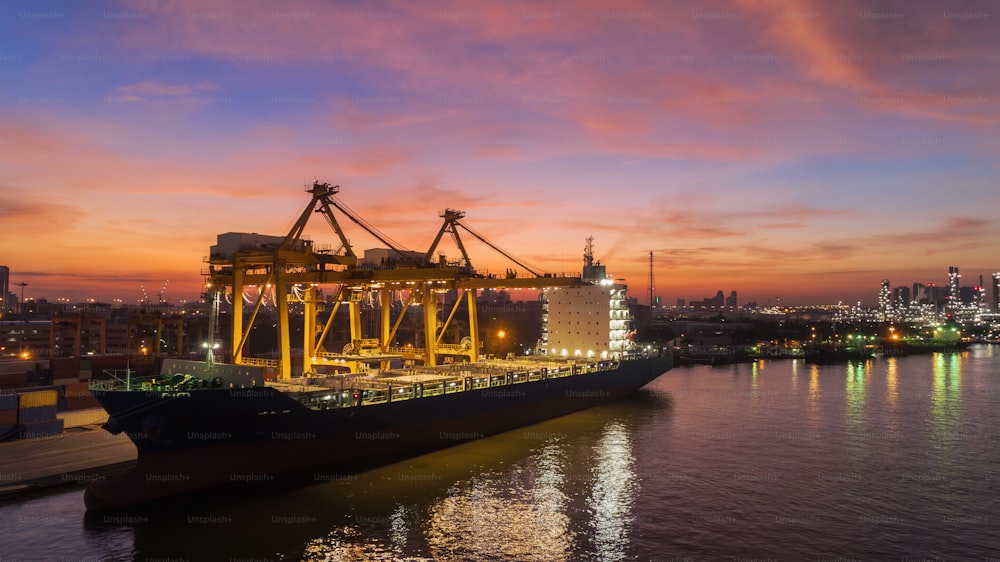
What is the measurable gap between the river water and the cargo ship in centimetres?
102

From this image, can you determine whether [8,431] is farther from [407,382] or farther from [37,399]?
[407,382]

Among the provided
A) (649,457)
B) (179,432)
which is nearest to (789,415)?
(649,457)

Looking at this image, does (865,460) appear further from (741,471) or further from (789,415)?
(789,415)

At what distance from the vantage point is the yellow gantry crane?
92.7 feet

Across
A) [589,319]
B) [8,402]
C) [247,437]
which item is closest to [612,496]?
[247,437]

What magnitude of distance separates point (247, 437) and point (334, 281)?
10.8 meters

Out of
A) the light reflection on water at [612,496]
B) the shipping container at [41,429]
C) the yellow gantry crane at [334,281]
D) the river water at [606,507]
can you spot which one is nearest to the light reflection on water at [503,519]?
the river water at [606,507]

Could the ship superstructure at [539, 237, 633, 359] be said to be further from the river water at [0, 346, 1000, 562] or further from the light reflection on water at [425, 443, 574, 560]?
the light reflection on water at [425, 443, 574, 560]

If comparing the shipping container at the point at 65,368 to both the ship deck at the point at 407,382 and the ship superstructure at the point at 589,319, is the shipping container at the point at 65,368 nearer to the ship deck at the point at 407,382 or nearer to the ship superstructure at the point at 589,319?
the ship deck at the point at 407,382

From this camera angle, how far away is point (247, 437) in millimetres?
21453

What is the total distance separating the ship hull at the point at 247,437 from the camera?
2020cm

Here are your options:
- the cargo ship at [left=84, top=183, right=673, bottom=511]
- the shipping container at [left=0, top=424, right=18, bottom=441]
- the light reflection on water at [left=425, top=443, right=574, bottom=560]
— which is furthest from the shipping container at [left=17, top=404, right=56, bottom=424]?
the light reflection on water at [left=425, top=443, right=574, bottom=560]

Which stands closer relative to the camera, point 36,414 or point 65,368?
point 36,414

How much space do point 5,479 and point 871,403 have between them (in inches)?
2063
